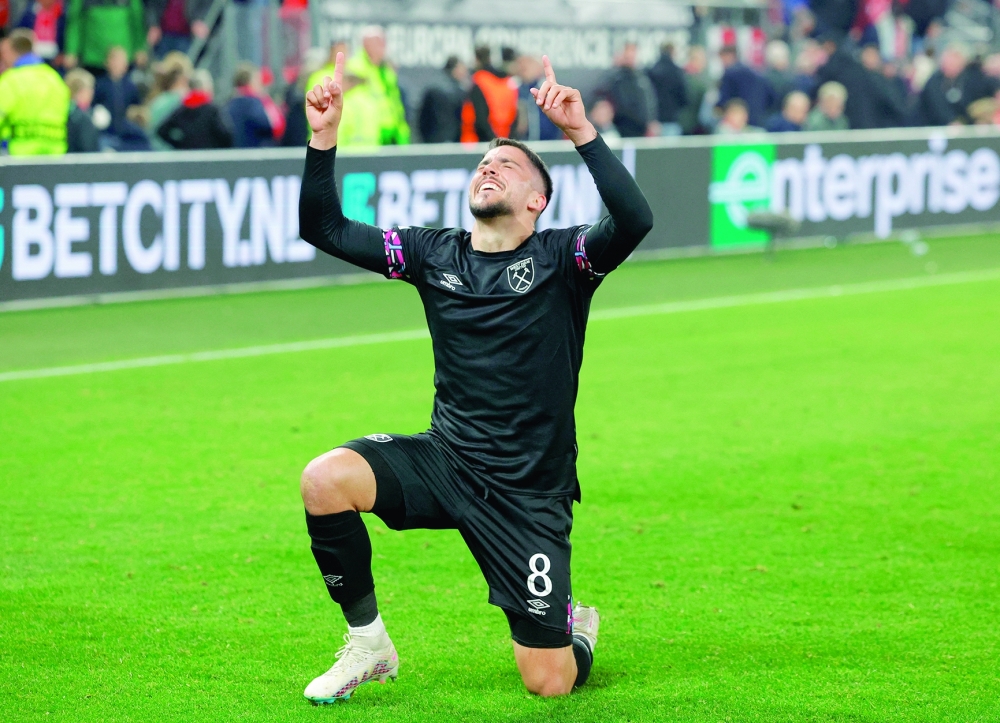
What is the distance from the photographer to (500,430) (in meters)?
4.80

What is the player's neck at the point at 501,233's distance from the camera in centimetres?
485

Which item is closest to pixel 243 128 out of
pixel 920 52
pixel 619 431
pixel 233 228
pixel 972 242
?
pixel 233 228

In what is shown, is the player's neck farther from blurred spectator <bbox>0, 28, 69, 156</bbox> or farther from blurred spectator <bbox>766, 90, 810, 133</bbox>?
blurred spectator <bbox>766, 90, 810, 133</bbox>

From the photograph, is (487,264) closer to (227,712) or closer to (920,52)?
(227,712)

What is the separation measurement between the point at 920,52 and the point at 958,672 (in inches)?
950

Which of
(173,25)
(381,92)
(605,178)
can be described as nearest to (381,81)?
(381,92)

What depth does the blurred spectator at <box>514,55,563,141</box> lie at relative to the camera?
1722 cm

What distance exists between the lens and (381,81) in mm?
15219

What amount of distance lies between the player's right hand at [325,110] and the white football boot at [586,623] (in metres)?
1.84

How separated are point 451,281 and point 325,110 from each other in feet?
2.35

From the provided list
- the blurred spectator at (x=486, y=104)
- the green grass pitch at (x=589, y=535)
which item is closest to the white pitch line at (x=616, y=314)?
the green grass pitch at (x=589, y=535)

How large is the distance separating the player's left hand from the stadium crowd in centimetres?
962

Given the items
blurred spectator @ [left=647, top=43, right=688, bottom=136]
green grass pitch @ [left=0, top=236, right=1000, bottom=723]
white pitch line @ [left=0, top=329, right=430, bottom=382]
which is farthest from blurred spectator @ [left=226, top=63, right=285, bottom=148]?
blurred spectator @ [left=647, top=43, right=688, bottom=136]

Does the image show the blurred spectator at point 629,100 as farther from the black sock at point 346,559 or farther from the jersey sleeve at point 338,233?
the black sock at point 346,559
